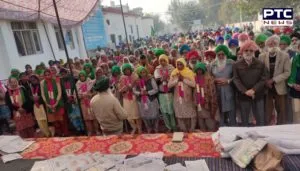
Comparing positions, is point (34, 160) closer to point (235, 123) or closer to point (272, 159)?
point (272, 159)

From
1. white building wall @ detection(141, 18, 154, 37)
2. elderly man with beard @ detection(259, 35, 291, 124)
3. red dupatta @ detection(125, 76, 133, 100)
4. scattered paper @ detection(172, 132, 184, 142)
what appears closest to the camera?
scattered paper @ detection(172, 132, 184, 142)

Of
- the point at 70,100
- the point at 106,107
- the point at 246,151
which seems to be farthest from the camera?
the point at 70,100

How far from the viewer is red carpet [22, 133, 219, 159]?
239 cm

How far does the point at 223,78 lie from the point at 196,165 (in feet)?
6.68

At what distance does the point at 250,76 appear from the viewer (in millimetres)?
3568

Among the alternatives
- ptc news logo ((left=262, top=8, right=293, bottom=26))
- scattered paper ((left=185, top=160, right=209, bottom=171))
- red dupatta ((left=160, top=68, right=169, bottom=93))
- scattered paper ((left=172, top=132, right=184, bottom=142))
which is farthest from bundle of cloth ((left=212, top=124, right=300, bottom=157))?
ptc news logo ((left=262, top=8, right=293, bottom=26))

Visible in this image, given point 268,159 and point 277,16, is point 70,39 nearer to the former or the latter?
point 277,16

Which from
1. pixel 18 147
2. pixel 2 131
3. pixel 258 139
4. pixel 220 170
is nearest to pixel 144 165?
pixel 220 170

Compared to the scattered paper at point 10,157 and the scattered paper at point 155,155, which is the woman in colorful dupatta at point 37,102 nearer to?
the scattered paper at point 10,157

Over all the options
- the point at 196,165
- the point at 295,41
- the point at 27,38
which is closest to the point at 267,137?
the point at 196,165

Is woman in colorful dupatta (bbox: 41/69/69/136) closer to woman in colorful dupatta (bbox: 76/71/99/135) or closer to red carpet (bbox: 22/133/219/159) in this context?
woman in colorful dupatta (bbox: 76/71/99/135)

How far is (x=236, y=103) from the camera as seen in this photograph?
3988 millimetres

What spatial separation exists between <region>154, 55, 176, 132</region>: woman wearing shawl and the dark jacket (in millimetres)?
1068

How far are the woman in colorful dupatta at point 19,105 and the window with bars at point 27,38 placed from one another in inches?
242
